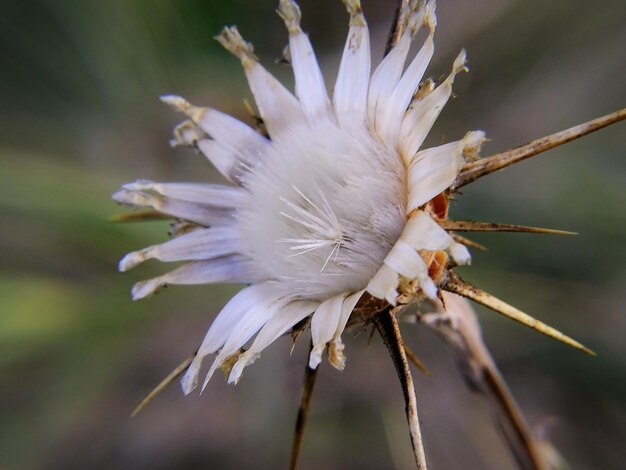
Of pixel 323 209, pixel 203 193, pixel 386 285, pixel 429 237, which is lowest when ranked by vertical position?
pixel 386 285

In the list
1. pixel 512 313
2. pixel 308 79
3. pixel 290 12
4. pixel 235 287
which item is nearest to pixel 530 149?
pixel 512 313

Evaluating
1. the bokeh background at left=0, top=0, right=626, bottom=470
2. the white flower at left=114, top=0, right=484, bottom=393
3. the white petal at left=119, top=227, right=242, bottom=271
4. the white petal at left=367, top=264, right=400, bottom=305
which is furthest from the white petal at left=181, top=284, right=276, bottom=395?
the bokeh background at left=0, top=0, right=626, bottom=470

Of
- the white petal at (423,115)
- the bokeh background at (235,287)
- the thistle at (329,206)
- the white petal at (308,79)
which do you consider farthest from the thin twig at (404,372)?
the bokeh background at (235,287)

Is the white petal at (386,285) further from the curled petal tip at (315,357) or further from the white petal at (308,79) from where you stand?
the white petal at (308,79)

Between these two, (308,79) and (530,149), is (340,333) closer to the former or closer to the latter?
(530,149)

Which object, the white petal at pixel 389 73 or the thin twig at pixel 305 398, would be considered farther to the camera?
the white petal at pixel 389 73
